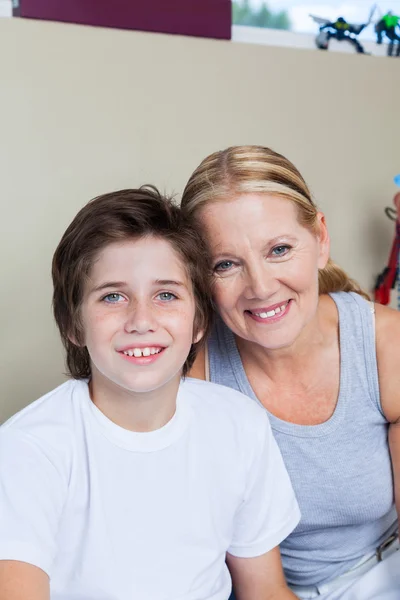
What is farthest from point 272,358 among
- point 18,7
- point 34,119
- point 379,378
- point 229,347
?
point 18,7

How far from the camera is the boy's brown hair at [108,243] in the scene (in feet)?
4.01

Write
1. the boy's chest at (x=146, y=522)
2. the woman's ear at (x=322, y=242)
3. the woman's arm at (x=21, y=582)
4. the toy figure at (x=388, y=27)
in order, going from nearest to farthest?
the woman's arm at (x=21, y=582) → the boy's chest at (x=146, y=522) → the woman's ear at (x=322, y=242) → the toy figure at (x=388, y=27)

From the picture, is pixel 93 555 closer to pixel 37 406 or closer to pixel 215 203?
pixel 37 406

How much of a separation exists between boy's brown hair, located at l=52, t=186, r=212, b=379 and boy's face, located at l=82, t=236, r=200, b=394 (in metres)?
0.02

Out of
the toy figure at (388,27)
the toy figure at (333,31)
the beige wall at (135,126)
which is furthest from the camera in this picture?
the toy figure at (388,27)

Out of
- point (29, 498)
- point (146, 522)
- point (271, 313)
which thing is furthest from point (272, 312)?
point (29, 498)

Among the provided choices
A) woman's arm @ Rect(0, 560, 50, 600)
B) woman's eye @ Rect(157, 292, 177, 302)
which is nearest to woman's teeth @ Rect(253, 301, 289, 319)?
woman's eye @ Rect(157, 292, 177, 302)

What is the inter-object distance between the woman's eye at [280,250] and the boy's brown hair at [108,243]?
0.12 m

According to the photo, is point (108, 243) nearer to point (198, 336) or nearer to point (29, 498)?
point (198, 336)

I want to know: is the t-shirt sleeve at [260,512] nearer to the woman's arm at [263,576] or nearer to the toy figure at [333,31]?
the woman's arm at [263,576]

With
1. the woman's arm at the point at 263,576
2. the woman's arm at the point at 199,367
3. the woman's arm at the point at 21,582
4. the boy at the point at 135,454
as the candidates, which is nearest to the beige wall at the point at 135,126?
the woman's arm at the point at 199,367

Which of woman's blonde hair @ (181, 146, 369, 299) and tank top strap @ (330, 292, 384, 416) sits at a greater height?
woman's blonde hair @ (181, 146, 369, 299)

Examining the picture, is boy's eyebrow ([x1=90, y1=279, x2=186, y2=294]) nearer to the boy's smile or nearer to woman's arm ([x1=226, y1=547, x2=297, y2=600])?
the boy's smile

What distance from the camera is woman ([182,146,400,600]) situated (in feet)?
4.46
